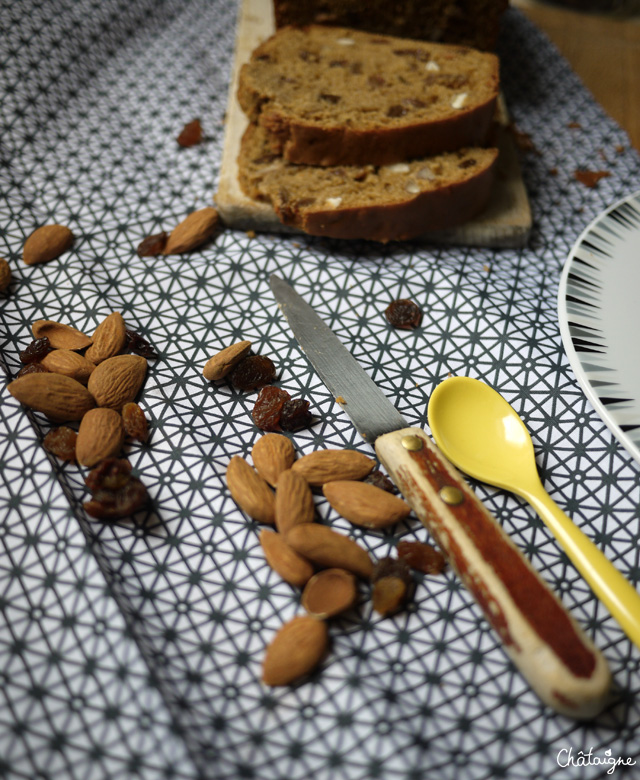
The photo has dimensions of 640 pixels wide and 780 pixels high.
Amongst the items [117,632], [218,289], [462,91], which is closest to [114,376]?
[218,289]

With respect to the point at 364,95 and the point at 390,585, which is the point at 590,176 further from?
the point at 390,585

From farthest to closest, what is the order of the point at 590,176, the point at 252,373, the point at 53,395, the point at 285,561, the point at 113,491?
the point at 590,176, the point at 252,373, the point at 53,395, the point at 113,491, the point at 285,561

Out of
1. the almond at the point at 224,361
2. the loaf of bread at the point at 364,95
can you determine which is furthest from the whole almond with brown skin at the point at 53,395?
the loaf of bread at the point at 364,95

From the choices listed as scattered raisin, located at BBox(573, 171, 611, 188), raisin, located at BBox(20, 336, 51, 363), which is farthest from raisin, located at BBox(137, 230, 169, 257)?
scattered raisin, located at BBox(573, 171, 611, 188)

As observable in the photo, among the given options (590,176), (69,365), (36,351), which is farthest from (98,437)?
(590,176)

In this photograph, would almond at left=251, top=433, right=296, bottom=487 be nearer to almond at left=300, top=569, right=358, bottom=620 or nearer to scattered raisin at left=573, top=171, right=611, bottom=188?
almond at left=300, top=569, right=358, bottom=620

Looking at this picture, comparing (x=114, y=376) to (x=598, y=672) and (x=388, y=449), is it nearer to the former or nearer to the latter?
(x=388, y=449)

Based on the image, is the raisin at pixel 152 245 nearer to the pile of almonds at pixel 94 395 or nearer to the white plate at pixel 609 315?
the pile of almonds at pixel 94 395
